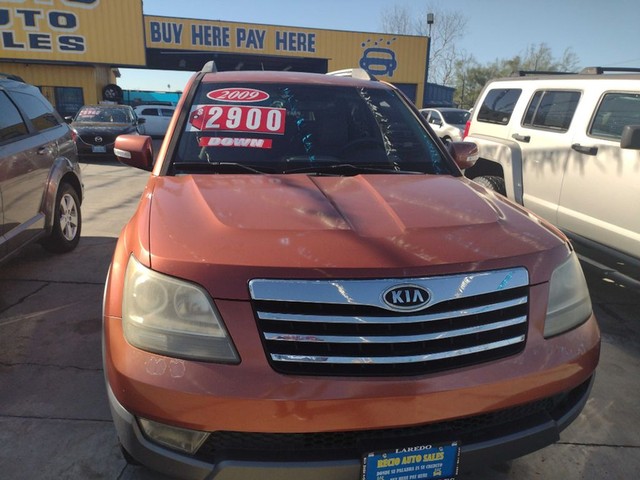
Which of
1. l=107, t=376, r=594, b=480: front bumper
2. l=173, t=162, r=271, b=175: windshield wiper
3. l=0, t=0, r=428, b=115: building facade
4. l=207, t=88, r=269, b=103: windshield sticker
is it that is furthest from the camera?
l=0, t=0, r=428, b=115: building facade

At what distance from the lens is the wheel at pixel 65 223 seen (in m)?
5.11

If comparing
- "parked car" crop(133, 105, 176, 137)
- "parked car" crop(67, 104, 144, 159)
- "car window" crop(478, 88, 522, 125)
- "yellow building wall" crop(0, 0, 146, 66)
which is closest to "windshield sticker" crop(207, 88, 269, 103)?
"car window" crop(478, 88, 522, 125)

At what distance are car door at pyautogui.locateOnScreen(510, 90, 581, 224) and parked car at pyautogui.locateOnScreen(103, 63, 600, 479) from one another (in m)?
3.16

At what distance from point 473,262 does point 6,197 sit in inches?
147

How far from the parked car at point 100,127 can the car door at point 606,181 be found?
37.4 ft

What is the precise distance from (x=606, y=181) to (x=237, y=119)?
3209 millimetres

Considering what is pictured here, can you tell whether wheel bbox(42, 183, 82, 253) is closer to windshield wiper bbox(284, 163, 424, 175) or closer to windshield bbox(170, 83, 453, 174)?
windshield bbox(170, 83, 453, 174)

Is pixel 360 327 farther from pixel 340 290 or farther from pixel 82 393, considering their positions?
pixel 82 393

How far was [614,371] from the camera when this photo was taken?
3.24m

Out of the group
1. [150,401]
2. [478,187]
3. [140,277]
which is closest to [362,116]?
[478,187]

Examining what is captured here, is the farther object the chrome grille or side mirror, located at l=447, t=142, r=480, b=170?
side mirror, located at l=447, t=142, r=480, b=170

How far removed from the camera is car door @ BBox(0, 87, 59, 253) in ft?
13.0

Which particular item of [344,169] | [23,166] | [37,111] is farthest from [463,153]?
[37,111]

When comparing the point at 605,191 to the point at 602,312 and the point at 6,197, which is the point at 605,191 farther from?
the point at 6,197
